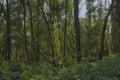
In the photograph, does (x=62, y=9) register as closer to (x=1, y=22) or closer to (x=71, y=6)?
(x=71, y=6)

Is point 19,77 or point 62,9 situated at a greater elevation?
point 62,9

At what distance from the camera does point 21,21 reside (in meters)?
33.0

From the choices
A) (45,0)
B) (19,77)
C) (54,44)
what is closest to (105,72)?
(19,77)

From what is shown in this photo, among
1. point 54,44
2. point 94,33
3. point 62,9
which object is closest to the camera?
point 54,44

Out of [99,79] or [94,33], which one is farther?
[94,33]

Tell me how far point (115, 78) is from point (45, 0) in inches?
759

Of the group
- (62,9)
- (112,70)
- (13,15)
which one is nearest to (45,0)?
(62,9)

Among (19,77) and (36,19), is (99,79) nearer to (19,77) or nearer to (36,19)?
(19,77)

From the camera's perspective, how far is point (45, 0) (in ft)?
89.1

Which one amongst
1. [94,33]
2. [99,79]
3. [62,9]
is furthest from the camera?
[94,33]

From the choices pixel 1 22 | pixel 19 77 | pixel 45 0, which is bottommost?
pixel 19 77

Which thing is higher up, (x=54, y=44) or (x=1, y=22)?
(x=1, y=22)

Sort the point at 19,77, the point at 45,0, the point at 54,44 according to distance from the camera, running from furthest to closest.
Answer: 1. the point at 45,0
2. the point at 54,44
3. the point at 19,77

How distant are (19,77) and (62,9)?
20627 mm
